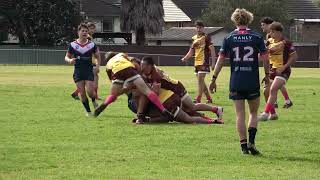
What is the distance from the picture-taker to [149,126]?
560 inches

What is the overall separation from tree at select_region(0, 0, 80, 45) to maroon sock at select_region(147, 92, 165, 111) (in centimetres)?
5225

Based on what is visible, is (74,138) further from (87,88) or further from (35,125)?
(87,88)

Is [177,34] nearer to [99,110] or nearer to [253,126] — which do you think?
[99,110]

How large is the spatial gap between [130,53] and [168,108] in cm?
4605

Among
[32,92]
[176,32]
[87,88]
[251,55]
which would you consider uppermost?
[251,55]

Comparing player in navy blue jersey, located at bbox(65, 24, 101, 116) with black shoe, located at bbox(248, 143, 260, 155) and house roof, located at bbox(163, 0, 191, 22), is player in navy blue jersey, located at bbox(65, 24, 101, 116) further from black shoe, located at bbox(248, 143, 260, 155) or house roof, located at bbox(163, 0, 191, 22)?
house roof, located at bbox(163, 0, 191, 22)

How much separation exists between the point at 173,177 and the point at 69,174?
1184mm

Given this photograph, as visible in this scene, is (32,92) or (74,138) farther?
(32,92)

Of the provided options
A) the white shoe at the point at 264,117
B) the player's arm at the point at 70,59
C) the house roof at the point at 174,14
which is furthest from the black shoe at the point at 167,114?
the house roof at the point at 174,14

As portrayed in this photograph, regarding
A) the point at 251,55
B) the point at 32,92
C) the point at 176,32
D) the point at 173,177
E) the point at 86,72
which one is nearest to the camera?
the point at 173,177

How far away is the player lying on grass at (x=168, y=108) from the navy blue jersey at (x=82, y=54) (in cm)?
197

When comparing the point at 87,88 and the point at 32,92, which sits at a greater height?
the point at 87,88

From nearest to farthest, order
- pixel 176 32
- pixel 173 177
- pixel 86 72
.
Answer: pixel 173 177 → pixel 86 72 → pixel 176 32

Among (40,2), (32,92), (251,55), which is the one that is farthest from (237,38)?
(40,2)
